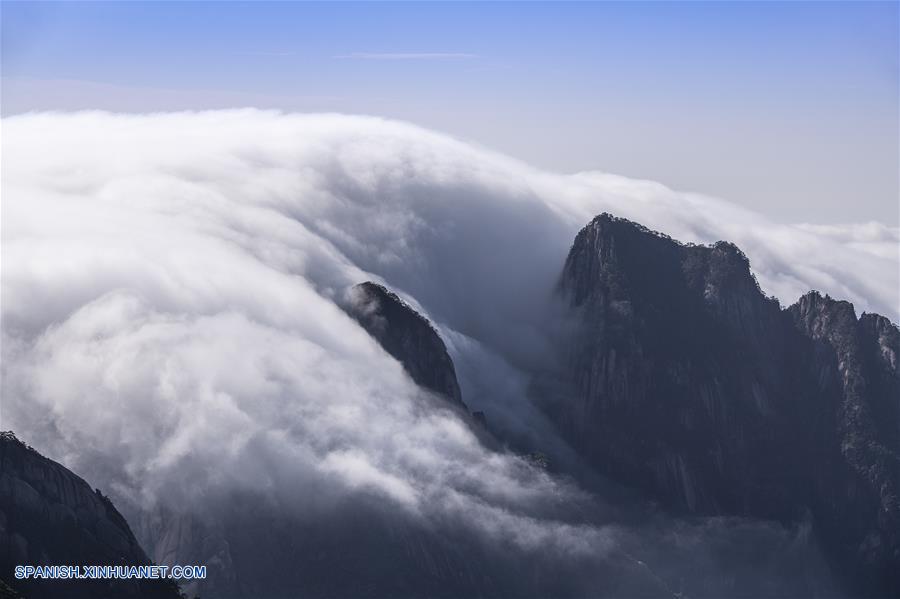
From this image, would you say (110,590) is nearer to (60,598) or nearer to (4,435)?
(60,598)

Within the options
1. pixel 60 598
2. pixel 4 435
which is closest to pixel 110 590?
pixel 60 598

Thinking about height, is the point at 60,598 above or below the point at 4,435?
below

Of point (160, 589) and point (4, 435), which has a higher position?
point (4, 435)

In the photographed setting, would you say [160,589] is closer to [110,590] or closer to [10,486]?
[110,590]

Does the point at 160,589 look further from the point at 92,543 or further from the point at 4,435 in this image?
the point at 4,435
